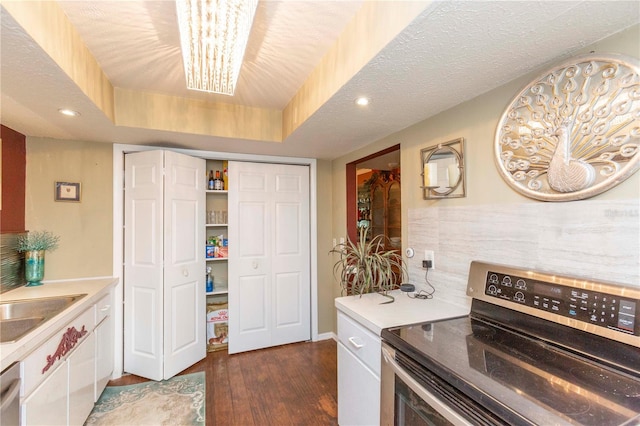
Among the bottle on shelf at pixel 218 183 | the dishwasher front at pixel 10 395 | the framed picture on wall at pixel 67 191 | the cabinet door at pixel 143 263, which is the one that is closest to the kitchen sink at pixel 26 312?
the dishwasher front at pixel 10 395

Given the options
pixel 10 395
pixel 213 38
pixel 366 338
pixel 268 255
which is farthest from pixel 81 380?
pixel 213 38

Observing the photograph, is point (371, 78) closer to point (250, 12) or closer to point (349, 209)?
point (250, 12)

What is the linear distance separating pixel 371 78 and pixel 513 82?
69 cm

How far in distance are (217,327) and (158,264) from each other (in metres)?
0.98

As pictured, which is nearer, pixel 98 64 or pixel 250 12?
pixel 250 12

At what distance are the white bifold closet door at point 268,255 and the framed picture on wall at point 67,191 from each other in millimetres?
1235

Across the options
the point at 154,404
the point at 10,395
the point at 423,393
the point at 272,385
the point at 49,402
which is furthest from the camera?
the point at 272,385

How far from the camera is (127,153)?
2.54 m

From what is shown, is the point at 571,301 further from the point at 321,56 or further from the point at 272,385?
the point at 272,385

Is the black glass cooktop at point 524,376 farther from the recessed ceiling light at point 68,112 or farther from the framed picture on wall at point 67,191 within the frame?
the framed picture on wall at point 67,191

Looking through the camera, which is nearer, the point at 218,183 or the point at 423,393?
the point at 423,393

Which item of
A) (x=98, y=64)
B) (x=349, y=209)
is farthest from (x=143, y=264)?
(x=349, y=209)

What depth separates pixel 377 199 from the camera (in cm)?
376

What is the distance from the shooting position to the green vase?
2135 millimetres
